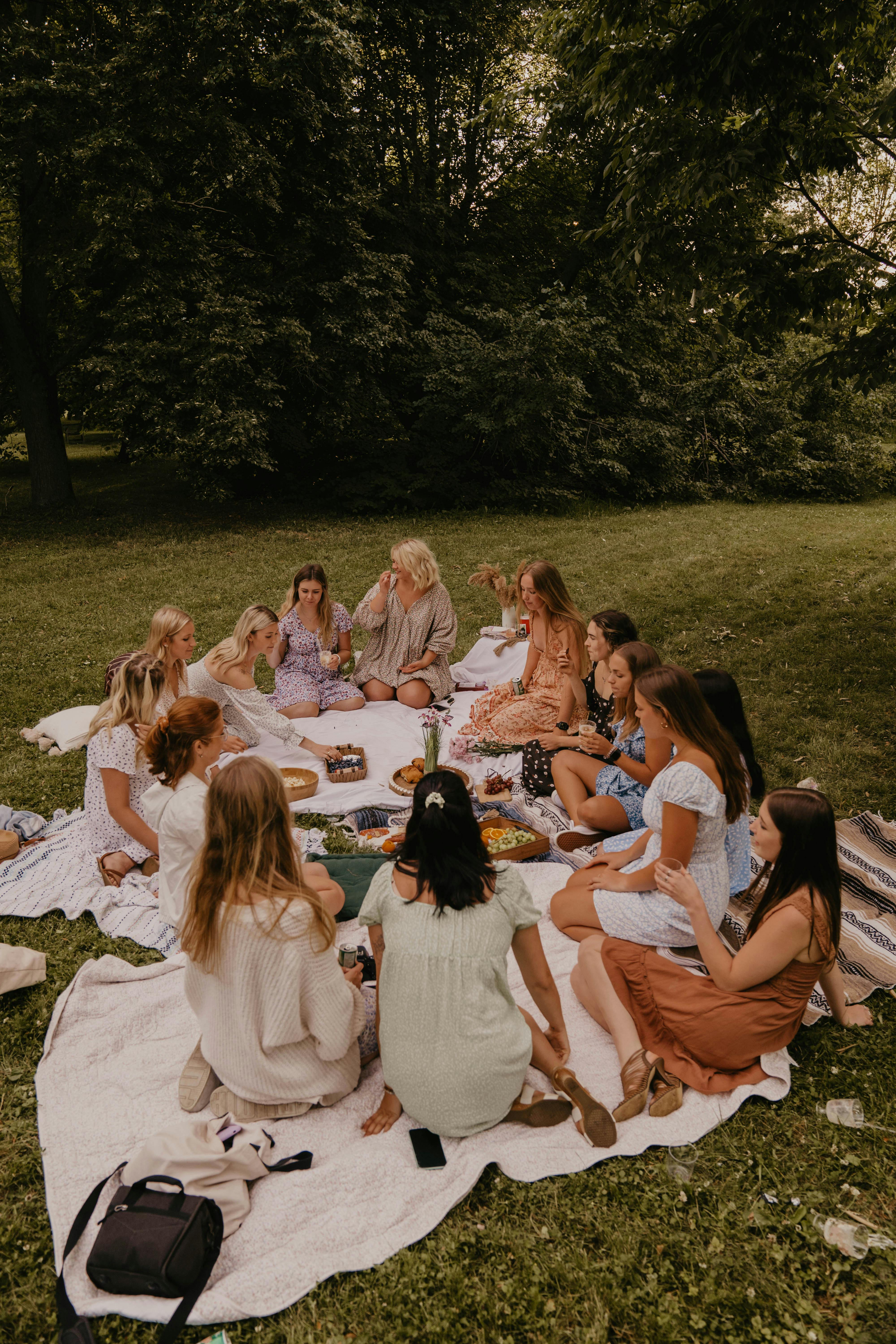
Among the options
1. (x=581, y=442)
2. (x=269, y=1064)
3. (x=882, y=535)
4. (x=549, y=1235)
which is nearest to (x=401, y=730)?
(x=269, y=1064)

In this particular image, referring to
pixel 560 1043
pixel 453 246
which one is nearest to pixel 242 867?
pixel 560 1043

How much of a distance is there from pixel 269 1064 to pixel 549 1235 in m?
1.15

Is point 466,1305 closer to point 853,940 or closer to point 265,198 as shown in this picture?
point 853,940

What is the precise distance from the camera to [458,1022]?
276cm

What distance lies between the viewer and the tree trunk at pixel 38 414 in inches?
615

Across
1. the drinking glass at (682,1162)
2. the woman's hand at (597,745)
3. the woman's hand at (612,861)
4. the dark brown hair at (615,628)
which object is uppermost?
the dark brown hair at (615,628)

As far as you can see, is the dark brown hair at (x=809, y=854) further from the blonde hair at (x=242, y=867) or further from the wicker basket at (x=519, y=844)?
the wicker basket at (x=519, y=844)

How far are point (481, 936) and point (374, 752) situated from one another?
12.6 ft

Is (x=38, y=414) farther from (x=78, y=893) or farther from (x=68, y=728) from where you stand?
(x=78, y=893)

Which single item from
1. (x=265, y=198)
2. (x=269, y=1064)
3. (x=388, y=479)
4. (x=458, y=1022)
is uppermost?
(x=265, y=198)

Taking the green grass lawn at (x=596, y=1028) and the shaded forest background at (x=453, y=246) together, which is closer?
the green grass lawn at (x=596, y=1028)

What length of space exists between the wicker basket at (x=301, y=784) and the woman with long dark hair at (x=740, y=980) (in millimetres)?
2872

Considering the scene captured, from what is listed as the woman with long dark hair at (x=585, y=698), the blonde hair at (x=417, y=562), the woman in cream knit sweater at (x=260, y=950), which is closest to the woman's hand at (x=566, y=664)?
the woman with long dark hair at (x=585, y=698)

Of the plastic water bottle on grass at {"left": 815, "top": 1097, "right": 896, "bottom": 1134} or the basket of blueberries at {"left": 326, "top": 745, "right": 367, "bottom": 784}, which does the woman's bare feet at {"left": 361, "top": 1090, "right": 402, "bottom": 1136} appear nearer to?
the plastic water bottle on grass at {"left": 815, "top": 1097, "right": 896, "bottom": 1134}
